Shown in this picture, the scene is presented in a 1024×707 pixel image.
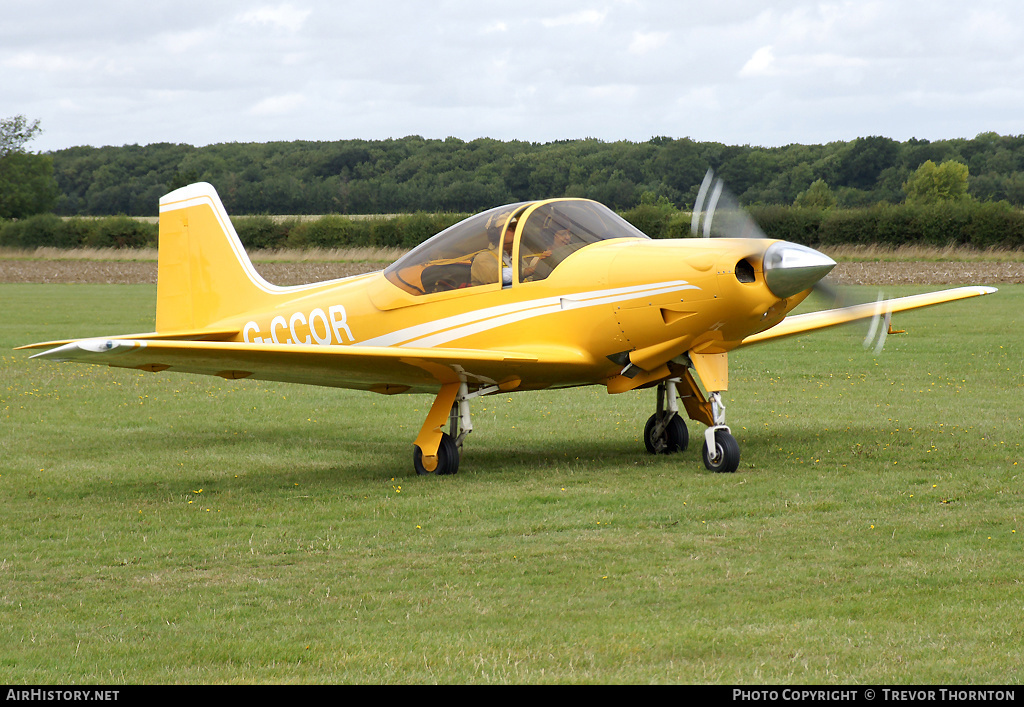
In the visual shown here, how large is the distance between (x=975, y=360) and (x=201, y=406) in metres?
12.0

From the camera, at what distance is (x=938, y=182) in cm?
6006

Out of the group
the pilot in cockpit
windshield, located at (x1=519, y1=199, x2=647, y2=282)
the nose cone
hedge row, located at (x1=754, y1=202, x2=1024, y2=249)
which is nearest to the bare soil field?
hedge row, located at (x1=754, y1=202, x2=1024, y2=249)

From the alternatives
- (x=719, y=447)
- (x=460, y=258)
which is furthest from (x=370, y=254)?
(x=719, y=447)

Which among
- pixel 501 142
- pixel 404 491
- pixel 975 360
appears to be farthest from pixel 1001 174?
pixel 404 491

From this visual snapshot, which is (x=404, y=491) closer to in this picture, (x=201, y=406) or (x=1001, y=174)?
(x=201, y=406)

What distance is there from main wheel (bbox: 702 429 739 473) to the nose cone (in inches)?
51.8

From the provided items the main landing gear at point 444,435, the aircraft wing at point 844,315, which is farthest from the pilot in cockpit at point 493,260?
the aircraft wing at point 844,315

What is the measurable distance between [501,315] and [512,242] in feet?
2.14

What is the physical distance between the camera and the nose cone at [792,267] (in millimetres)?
7922

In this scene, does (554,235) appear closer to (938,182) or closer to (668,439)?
(668,439)

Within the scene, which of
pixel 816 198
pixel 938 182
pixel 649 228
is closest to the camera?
pixel 649 228

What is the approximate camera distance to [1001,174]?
70.6 m

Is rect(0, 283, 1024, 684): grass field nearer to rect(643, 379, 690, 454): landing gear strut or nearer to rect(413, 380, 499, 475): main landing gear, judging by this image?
rect(643, 379, 690, 454): landing gear strut
